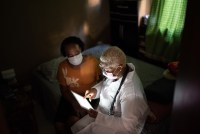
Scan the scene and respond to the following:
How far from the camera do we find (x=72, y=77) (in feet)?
6.04

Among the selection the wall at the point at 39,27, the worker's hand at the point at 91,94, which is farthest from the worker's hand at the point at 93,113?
the wall at the point at 39,27

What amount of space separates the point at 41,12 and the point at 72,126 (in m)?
1.67

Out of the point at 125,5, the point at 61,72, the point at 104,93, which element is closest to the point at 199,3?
the point at 104,93

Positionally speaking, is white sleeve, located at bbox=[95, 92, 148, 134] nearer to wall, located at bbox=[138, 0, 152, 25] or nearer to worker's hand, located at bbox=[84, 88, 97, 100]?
worker's hand, located at bbox=[84, 88, 97, 100]

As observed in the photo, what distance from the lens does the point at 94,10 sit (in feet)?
10.3

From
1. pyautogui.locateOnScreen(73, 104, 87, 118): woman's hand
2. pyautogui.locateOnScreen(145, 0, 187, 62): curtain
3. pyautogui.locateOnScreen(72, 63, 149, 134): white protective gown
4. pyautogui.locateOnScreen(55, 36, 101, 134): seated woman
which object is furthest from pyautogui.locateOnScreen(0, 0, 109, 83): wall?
pyautogui.locateOnScreen(72, 63, 149, 134): white protective gown

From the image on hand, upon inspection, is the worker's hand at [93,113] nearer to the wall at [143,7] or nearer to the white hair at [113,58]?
the white hair at [113,58]

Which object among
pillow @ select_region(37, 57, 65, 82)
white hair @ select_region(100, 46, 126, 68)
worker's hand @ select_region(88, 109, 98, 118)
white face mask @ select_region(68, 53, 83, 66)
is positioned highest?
white hair @ select_region(100, 46, 126, 68)

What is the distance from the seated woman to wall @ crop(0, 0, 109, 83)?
1.00m

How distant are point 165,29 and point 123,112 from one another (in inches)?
70.0

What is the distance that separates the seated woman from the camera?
1.78 m

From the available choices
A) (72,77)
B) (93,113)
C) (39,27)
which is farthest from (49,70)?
(93,113)

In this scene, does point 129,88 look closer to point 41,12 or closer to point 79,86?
point 79,86

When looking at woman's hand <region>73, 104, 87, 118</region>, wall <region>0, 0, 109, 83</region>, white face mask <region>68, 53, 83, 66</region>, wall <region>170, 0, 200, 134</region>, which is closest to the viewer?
wall <region>170, 0, 200, 134</region>
